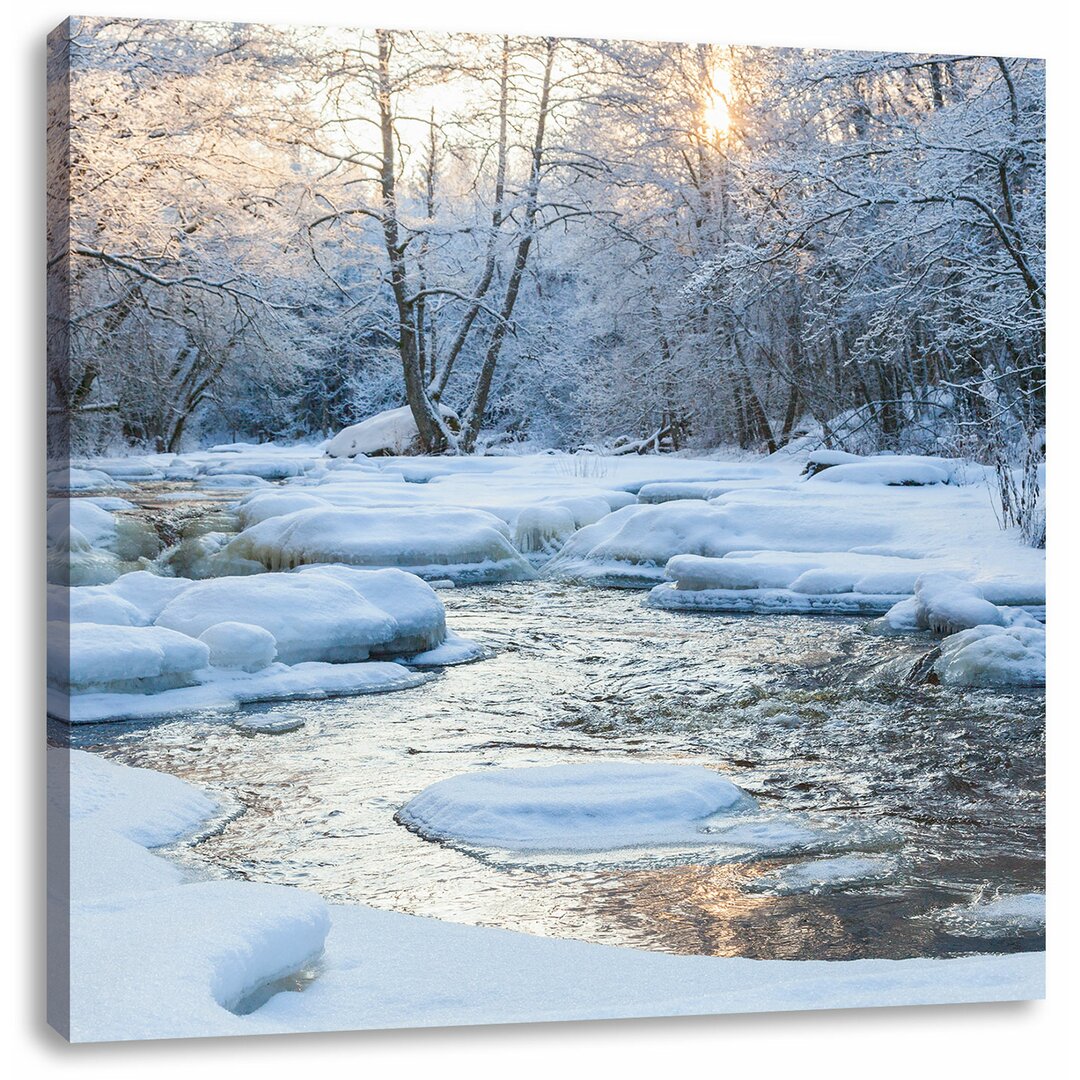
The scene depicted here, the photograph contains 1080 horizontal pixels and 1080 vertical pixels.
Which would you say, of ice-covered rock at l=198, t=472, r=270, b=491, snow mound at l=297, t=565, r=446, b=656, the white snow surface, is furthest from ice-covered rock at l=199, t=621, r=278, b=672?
the white snow surface

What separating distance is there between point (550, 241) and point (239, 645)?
1322 millimetres

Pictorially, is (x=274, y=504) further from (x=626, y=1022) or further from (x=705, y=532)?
(x=626, y=1022)

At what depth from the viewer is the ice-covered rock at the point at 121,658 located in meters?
3.07

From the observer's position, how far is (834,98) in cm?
384

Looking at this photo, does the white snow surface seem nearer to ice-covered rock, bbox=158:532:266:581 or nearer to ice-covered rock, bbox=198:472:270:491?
ice-covered rock, bbox=158:532:266:581

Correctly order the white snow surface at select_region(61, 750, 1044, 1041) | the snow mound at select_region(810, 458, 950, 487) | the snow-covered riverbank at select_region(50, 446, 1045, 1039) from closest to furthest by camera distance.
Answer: the white snow surface at select_region(61, 750, 1044, 1041) < the snow-covered riverbank at select_region(50, 446, 1045, 1039) < the snow mound at select_region(810, 458, 950, 487)

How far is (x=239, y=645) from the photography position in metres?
3.69

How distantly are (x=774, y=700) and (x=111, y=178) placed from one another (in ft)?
6.73

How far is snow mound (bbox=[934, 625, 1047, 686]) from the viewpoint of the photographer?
3.84 meters

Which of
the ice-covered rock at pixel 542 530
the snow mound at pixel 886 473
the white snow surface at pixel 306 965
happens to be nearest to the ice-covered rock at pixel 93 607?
the white snow surface at pixel 306 965

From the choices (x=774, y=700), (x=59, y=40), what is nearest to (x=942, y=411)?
(x=774, y=700)

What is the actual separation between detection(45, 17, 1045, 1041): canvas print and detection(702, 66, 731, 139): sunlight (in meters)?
0.01

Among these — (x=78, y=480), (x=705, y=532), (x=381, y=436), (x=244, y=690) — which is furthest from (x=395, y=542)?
(x=78, y=480)

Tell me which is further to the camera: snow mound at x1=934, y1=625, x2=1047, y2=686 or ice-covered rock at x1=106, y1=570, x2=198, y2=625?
snow mound at x1=934, y1=625, x2=1047, y2=686
